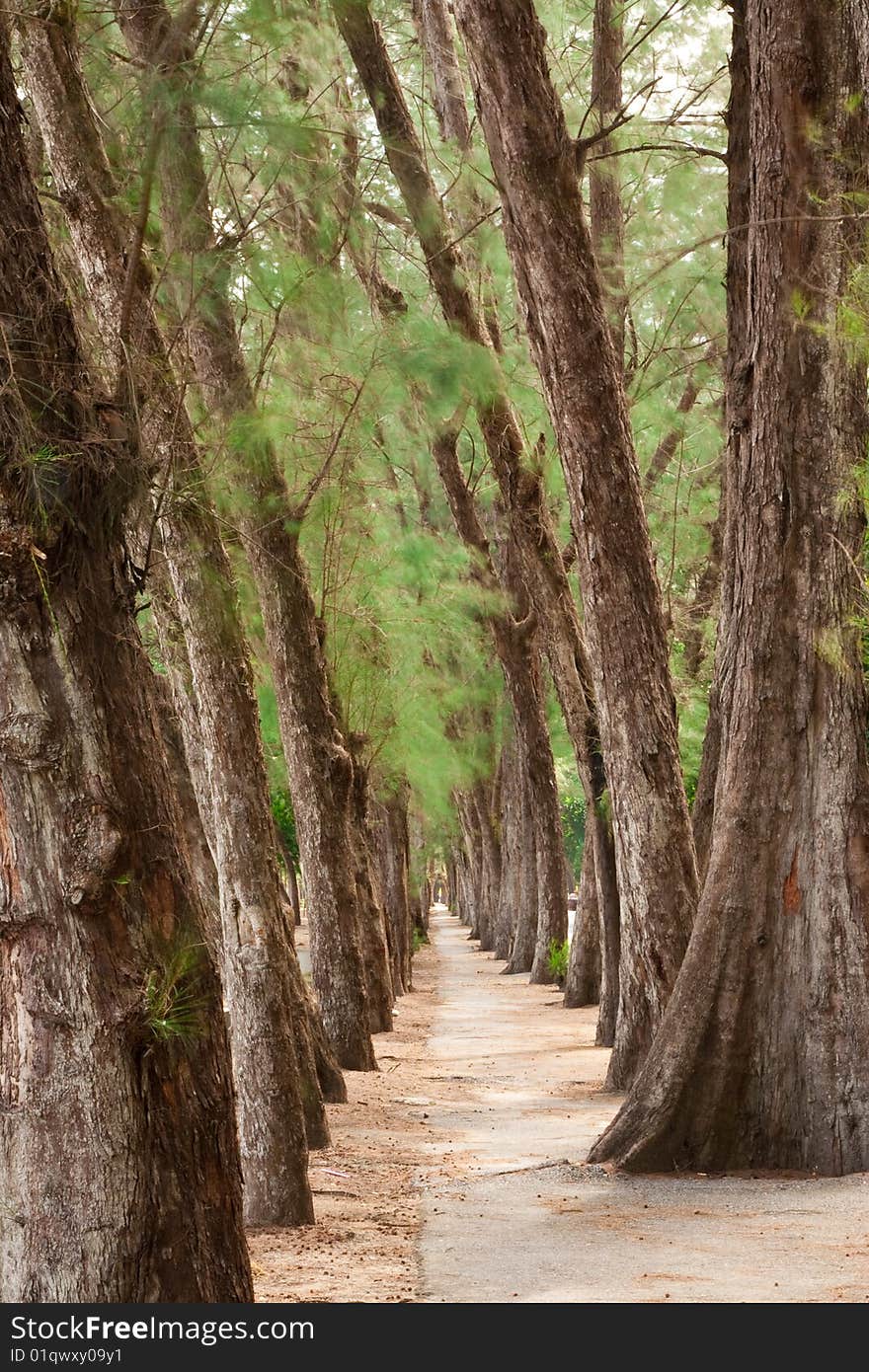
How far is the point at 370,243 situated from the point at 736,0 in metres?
3.43

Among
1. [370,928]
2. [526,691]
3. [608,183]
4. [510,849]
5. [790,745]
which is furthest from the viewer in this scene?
[510,849]

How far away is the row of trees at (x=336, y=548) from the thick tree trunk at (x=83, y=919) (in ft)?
0.03

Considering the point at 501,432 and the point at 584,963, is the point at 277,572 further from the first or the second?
Result: the point at 584,963

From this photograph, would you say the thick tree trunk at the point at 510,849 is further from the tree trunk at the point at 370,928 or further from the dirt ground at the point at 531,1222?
the dirt ground at the point at 531,1222

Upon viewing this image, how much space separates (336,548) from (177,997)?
8.32 m

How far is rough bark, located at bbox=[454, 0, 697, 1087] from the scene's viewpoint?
8.93m

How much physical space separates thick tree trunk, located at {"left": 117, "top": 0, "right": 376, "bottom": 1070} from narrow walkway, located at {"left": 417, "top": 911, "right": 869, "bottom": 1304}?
6.38 ft

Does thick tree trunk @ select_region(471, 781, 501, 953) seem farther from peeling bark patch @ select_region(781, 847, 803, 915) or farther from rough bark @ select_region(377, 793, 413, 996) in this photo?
peeling bark patch @ select_region(781, 847, 803, 915)

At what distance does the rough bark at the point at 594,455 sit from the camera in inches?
352

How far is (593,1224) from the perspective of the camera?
20.9 ft

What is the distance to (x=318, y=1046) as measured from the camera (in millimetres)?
10781

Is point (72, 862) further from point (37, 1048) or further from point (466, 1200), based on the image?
point (466, 1200)

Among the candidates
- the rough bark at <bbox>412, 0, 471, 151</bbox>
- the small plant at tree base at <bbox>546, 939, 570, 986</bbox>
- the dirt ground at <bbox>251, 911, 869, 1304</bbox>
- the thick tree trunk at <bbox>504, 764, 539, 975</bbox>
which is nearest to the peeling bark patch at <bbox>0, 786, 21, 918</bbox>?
the dirt ground at <bbox>251, 911, 869, 1304</bbox>

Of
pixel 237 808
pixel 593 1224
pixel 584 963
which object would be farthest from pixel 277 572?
pixel 584 963
